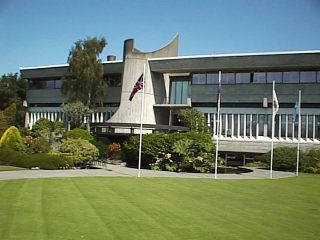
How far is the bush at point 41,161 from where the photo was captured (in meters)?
29.0

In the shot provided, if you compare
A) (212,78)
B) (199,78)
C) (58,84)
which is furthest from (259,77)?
(58,84)

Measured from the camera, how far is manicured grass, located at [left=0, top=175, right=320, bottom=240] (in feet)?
31.9

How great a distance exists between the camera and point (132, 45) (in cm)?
4941

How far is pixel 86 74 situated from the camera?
2060 inches

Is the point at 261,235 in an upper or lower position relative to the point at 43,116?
lower

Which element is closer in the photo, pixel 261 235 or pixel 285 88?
pixel 261 235

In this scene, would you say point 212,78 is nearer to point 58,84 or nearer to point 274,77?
point 274,77

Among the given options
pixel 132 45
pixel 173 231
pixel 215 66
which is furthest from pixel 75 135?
pixel 173 231

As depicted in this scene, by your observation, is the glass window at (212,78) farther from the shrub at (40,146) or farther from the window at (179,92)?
the shrub at (40,146)

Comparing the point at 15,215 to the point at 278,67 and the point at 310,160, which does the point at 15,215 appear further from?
the point at 278,67

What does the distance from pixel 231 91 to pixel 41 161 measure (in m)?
25.4

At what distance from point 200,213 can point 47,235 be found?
5027mm

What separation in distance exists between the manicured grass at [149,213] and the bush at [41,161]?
1002 cm

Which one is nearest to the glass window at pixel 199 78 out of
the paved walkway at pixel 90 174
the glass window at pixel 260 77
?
the glass window at pixel 260 77
